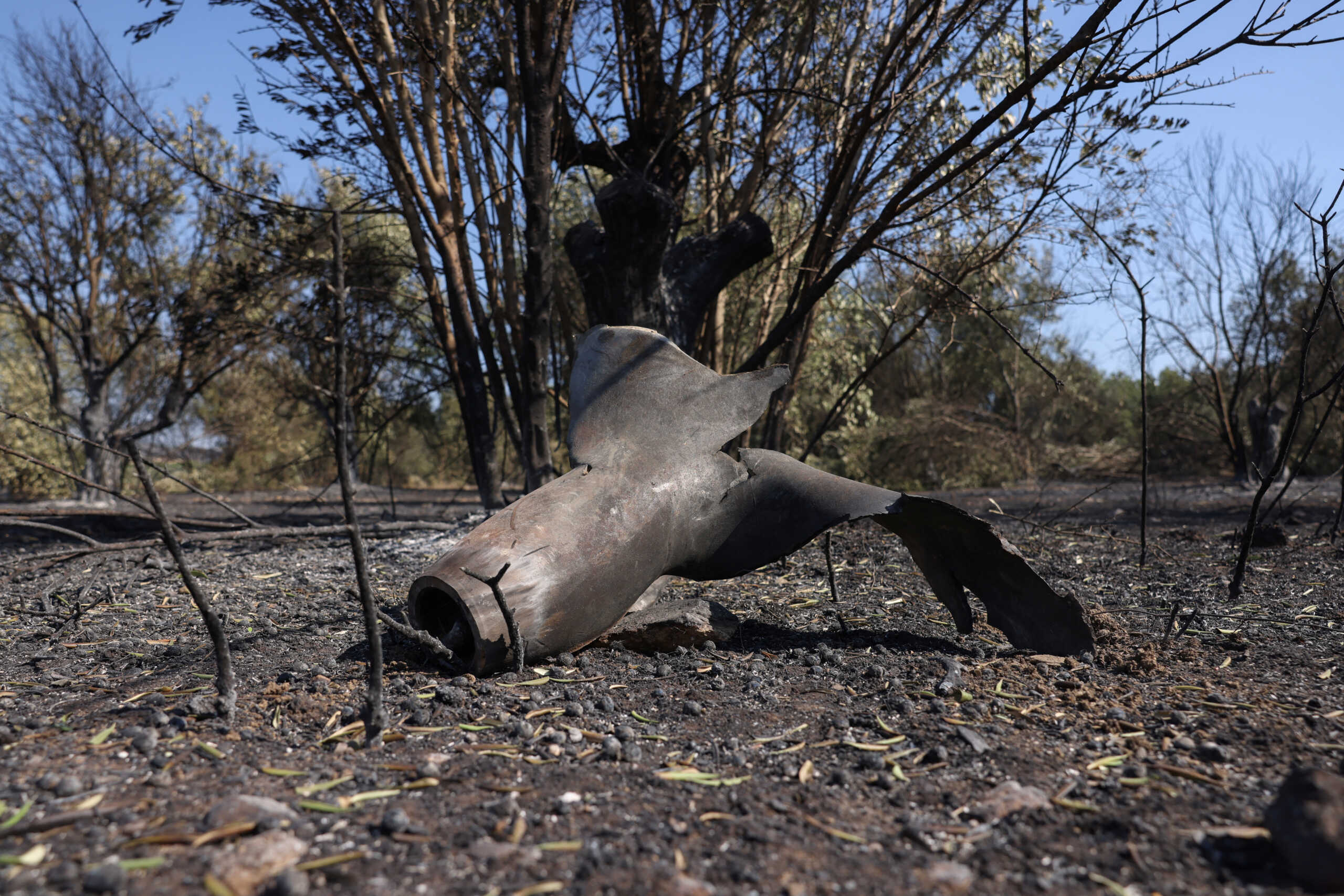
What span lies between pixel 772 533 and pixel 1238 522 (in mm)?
4758

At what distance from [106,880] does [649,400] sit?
225 centimetres

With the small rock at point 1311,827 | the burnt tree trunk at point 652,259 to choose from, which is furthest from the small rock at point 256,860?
the burnt tree trunk at point 652,259

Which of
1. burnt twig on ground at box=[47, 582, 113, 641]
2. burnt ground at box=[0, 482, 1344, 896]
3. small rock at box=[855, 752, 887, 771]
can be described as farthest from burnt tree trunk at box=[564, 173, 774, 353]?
small rock at box=[855, 752, 887, 771]

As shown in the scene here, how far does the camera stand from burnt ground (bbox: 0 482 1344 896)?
55.1 inches

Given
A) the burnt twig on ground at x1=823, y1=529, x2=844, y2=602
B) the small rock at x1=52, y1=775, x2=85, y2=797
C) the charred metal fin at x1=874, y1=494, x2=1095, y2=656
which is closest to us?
the small rock at x1=52, y1=775, x2=85, y2=797

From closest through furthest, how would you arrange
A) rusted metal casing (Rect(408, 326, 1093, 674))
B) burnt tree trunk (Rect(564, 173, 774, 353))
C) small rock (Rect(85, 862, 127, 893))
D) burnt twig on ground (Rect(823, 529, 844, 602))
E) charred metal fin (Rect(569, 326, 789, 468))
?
small rock (Rect(85, 862, 127, 893)) → rusted metal casing (Rect(408, 326, 1093, 674)) → charred metal fin (Rect(569, 326, 789, 468)) → burnt twig on ground (Rect(823, 529, 844, 602)) → burnt tree trunk (Rect(564, 173, 774, 353))

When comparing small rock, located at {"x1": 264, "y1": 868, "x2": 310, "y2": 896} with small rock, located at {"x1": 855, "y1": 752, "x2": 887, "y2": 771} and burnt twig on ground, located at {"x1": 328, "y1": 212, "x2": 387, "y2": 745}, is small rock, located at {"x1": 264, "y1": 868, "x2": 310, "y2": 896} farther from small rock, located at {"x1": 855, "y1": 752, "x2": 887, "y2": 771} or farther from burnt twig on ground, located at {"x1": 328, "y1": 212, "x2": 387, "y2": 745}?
small rock, located at {"x1": 855, "y1": 752, "x2": 887, "y2": 771}

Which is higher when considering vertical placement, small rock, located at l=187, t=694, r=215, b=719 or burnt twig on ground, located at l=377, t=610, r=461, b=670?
burnt twig on ground, located at l=377, t=610, r=461, b=670

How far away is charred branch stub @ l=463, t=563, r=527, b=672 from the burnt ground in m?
0.08

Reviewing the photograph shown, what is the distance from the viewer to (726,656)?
8.90 ft

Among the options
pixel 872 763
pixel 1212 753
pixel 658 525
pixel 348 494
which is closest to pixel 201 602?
pixel 348 494

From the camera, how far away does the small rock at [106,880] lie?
1.28 metres

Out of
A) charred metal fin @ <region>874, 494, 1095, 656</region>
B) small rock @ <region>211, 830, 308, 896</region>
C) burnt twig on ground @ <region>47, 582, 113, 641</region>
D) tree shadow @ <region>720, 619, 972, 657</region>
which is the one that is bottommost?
small rock @ <region>211, 830, 308, 896</region>

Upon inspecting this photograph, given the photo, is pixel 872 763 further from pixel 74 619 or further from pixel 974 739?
pixel 74 619
